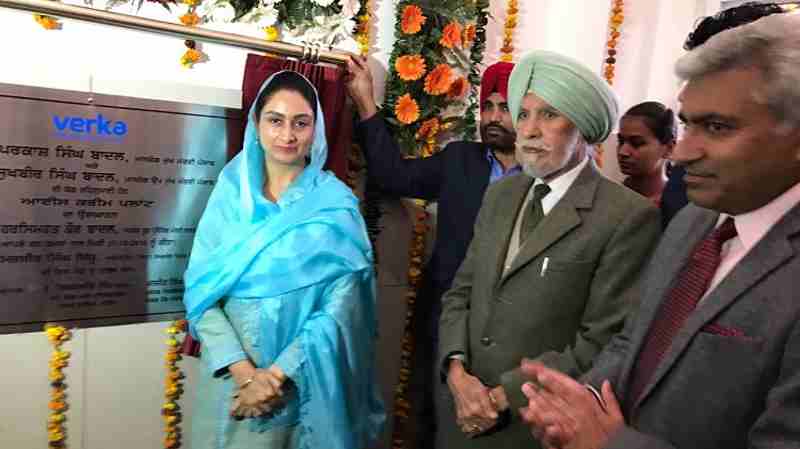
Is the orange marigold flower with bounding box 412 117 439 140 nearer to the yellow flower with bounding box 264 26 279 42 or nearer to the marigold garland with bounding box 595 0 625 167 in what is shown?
the yellow flower with bounding box 264 26 279 42

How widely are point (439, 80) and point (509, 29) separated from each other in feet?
1.59

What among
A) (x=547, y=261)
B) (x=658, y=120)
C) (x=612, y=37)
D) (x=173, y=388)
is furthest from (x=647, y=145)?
(x=173, y=388)

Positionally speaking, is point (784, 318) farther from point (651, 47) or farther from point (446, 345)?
point (651, 47)

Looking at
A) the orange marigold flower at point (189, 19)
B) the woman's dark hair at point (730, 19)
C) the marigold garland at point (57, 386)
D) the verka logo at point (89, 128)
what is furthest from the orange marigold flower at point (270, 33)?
the woman's dark hair at point (730, 19)

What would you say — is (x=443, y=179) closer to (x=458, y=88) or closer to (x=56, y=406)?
(x=458, y=88)

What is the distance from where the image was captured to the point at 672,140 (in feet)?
7.58

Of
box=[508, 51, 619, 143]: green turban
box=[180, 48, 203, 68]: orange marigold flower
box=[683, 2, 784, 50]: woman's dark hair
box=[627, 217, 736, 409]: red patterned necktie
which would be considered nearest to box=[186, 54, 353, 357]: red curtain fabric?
box=[180, 48, 203, 68]: orange marigold flower

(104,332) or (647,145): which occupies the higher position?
(647,145)

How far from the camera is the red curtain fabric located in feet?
5.91

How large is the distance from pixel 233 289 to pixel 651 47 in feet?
7.76

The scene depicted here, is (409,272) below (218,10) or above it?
below

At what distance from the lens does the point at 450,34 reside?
2139 mm

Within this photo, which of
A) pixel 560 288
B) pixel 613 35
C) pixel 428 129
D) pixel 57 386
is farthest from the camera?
pixel 613 35

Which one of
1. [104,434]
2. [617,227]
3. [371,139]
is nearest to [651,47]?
[371,139]
